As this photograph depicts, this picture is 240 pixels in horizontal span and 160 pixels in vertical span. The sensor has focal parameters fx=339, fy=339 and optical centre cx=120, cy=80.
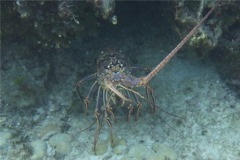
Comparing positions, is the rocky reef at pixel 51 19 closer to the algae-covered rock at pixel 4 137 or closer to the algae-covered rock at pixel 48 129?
the algae-covered rock at pixel 48 129

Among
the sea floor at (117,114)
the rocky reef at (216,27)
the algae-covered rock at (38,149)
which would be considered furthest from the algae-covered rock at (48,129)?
the rocky reef at (216,27)

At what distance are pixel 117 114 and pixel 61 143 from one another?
864mm

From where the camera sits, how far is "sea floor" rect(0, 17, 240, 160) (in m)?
3.86

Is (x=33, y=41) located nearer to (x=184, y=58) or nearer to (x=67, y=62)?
(x=67, y=62)

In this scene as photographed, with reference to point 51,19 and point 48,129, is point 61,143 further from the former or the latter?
point 51,19

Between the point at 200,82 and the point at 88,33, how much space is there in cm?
163

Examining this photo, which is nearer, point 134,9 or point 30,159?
point 30,159

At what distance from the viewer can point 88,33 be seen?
14.5 feet

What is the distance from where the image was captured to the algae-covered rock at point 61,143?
3.88 m

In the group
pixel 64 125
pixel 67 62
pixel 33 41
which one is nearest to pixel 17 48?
pixel 33 41

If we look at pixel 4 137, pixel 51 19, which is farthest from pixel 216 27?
pixel 4 137

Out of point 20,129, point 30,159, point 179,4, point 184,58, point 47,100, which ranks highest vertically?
point 179,4

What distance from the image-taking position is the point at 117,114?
14.5 feet

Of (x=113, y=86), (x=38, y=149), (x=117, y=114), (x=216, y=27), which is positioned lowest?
(x=38, y=149)
